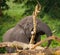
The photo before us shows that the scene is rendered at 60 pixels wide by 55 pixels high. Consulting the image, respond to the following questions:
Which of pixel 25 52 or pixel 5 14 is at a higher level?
pixel 25 52

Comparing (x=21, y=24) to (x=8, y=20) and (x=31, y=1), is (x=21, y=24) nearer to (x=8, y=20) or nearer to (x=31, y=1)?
(x=31, y=1)

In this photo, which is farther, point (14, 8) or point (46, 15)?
point (14, 8)

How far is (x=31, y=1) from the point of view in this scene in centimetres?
1393

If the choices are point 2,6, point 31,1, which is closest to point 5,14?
point 2,6

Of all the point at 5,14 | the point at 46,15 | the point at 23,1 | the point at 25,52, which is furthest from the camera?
the point at 5,14

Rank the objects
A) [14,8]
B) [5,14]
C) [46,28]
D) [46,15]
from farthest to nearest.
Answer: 1. [14,8]
2. [5,14]
3. [46,15]
4. [46,28]

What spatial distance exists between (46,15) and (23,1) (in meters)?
1.70

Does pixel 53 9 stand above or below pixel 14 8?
above

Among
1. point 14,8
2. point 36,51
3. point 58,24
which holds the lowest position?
point 14,8

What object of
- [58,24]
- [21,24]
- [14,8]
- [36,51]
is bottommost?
[14,8]

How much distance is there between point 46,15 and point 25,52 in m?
10.4

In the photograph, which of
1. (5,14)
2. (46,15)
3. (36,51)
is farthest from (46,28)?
(5,14)

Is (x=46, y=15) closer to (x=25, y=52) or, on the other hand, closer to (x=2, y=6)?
(x=2, y=6)

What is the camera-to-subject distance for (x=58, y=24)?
12.6 meters
